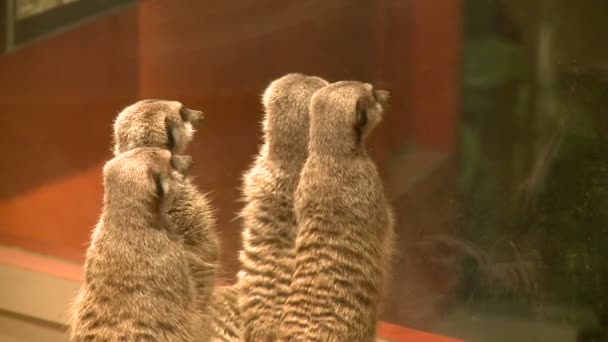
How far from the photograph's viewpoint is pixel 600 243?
1772 millimetres

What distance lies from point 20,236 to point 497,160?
1549 millimetres

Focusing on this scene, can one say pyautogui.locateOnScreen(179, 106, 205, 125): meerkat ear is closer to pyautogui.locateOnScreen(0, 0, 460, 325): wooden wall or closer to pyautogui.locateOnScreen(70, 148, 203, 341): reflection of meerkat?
pyautogui.locateOnScreen(70, 148, 203, 341): reflection of meerkat

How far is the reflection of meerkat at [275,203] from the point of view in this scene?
53.6 inches

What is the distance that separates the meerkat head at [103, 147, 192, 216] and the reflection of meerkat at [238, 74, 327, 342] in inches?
10.6

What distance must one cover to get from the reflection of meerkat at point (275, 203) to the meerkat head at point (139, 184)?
269 millimetres

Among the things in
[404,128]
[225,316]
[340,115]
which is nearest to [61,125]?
[404,128]

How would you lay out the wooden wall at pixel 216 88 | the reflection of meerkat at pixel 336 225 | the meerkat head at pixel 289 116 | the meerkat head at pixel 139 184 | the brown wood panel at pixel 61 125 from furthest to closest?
the brown wood panel at pixel 61 125 < the wooden wall at pixel 216 88 < the meerkat head at pixel 289 116 < the reflection of meerkat at pixel 336 225 < the meerkat head at pixel 139 184

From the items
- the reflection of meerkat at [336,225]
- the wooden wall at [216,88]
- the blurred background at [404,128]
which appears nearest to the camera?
the reflection of meerkat at [336,225]

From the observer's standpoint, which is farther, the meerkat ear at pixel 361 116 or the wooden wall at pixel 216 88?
the wooden wall at pixel 216 88

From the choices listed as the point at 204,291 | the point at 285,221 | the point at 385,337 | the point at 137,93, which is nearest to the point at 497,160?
the point at 385,337

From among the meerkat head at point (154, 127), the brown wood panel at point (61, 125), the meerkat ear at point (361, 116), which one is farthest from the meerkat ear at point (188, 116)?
the brown wood panel at point (61, 125)

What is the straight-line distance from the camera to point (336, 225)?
4.23ft

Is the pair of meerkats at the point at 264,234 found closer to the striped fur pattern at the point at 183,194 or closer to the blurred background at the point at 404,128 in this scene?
the striped fur pattern at the point at 183,194

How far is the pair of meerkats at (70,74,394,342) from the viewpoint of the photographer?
3.70 ft
